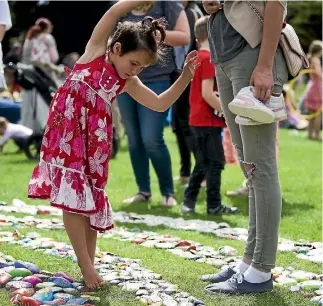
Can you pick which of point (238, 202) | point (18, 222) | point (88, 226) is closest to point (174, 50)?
point (238, 202)

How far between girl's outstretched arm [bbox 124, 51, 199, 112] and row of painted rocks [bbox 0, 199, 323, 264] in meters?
1.32

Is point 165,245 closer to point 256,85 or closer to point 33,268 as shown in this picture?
point 33,268

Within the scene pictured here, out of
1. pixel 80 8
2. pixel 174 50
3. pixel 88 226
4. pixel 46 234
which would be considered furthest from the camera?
pixel 80 8

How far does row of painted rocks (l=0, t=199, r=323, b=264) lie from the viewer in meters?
4.79

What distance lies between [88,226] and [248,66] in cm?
115

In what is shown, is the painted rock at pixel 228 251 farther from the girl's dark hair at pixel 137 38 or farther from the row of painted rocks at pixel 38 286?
the girl's dark hair at pixel 137 38

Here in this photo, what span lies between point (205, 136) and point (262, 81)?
9.39 ft

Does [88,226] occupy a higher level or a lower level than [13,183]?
higher

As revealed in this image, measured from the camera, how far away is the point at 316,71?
14.0 meters

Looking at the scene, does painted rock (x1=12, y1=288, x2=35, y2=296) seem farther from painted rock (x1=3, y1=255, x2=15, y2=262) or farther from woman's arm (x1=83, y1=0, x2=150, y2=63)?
woman's arm (x1=83, y1=0, x2=150, y2=63)

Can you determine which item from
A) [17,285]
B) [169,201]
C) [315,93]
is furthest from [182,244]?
[315,93]

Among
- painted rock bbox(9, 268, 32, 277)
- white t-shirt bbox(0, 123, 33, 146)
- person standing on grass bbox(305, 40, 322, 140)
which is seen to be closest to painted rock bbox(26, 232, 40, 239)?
painted rock bbox(9, 268, 32, 277)

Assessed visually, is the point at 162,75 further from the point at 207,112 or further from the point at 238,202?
the point at 238,202

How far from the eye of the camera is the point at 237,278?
12.3 feet
